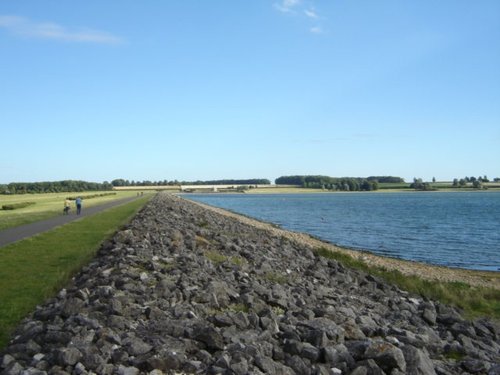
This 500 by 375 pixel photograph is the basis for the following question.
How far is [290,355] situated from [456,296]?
11160 mm

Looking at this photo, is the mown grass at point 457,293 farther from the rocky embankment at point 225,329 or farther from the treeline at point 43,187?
the treeline at point 43,187

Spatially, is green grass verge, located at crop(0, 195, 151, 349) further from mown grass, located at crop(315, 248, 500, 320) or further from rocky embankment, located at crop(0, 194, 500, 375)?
mown grass, located at crop(315, 248, 500, 320)

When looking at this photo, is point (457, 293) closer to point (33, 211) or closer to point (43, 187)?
point (33, 211)

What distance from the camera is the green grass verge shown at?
1038 cm

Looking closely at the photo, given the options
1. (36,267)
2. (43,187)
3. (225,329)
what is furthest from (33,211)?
(43,187)

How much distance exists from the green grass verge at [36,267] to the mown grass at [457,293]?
10.9 meters

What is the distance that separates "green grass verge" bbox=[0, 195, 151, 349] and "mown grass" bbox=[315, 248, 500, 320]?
10859 mm

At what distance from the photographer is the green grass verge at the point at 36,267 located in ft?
34.0

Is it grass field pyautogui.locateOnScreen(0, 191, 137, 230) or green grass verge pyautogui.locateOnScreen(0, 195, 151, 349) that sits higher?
grass field pyautogui.locateOnScreen(0, 191, 137, 230)

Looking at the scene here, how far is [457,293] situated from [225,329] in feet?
38.5

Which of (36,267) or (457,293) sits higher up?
(36,267)

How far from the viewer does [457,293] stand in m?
16.4

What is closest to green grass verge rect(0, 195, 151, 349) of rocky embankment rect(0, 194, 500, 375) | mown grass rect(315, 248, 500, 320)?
rocky embankment rect(0, 194, 500, 375)

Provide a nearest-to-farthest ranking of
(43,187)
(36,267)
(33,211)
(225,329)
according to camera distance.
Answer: (225,329), (36,267), (33,211), (43,187)
